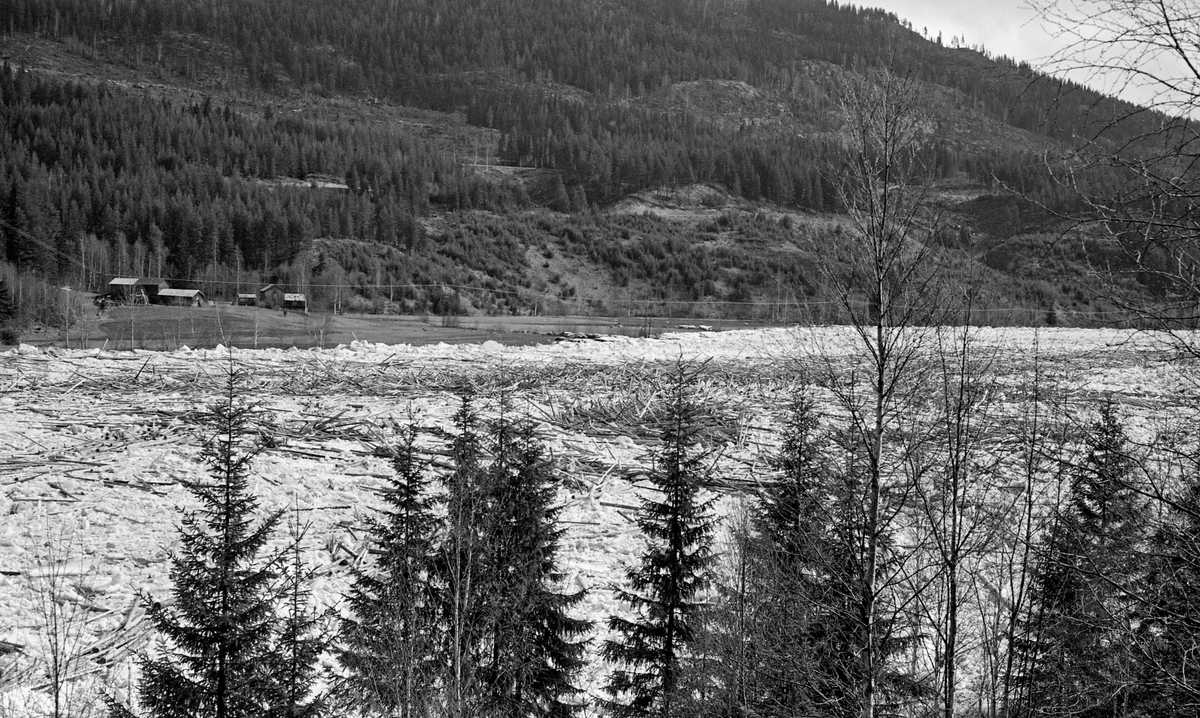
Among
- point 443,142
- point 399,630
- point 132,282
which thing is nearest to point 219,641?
point 399,630

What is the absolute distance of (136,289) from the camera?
50.8m

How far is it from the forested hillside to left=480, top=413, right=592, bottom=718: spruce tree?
3829 millimetres

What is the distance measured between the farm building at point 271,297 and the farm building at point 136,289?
6.06 m

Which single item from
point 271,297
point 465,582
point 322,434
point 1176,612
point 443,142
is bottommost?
point 465,582

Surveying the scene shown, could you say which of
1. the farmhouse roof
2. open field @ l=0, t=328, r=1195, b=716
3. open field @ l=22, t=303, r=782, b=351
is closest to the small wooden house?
open field @ l=22, t=303, r=782, b=351

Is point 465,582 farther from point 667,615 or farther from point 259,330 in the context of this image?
point 259,330

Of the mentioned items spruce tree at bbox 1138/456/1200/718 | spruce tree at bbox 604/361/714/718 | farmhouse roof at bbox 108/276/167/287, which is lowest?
spruce tree at bbox 604/361/714/718

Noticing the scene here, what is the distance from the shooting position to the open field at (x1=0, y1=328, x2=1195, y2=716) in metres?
9.66

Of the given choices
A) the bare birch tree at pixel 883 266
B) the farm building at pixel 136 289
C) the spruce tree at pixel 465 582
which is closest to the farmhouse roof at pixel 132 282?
the farm building at pixel 136 289

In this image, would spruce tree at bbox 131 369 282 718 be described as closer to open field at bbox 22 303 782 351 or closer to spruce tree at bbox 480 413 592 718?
spruce tree at bbox 480 413 592 718

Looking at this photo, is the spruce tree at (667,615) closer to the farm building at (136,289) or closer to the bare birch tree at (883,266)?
the bare birch tree at (883,266)

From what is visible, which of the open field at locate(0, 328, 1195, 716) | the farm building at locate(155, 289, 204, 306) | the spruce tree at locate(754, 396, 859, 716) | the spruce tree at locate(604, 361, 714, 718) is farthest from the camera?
the farm building at locate(155, 289, 204, 306)

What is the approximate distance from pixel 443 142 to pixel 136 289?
87.8 m

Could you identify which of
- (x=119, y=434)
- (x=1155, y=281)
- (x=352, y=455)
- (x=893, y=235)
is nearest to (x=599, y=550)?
(x=352, y=455)
